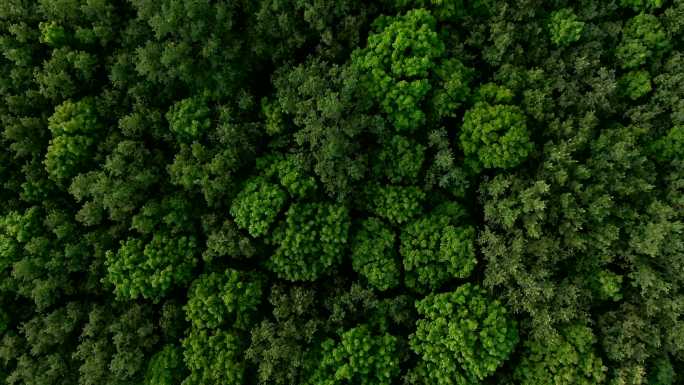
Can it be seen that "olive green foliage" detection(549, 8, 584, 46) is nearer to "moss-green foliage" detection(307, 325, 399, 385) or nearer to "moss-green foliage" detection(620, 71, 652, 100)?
"moss-green foliage" detection(620, 71, 652, 100)

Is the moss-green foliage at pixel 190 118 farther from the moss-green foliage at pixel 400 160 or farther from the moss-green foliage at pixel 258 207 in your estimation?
the moss-green foliage at pixel 400 160

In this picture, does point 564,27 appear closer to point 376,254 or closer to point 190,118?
point 376,254

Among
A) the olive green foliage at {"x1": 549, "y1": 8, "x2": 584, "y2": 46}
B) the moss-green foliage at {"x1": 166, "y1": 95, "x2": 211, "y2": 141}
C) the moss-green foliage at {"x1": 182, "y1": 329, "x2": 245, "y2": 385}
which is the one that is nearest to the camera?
the moss-green foliage at {"x1": 182, "y1": 329, "x2": 245, "y2": 385}

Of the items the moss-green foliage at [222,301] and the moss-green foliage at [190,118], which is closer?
the moss-green foliage at [222,301]

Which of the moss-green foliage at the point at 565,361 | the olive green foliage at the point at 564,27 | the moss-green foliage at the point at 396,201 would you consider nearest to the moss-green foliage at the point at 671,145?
the olive green foliage at the point at 564,27

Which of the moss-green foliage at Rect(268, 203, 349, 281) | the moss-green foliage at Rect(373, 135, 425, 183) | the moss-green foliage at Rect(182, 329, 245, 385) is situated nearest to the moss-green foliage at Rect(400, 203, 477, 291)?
the moss-green foliage at Rect(373, 135, 425, 183)

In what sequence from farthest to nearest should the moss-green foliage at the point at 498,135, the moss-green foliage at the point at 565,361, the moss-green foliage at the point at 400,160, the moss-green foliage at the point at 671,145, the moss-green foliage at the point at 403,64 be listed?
the moss-green foliage at the point at 400,160, the moss-green foliage at the point at 403,64, the moss-green foliage at the point at 671,145, the moss-green foliage at the point at 498,135, the moss-green foliage at the point at 565,361
